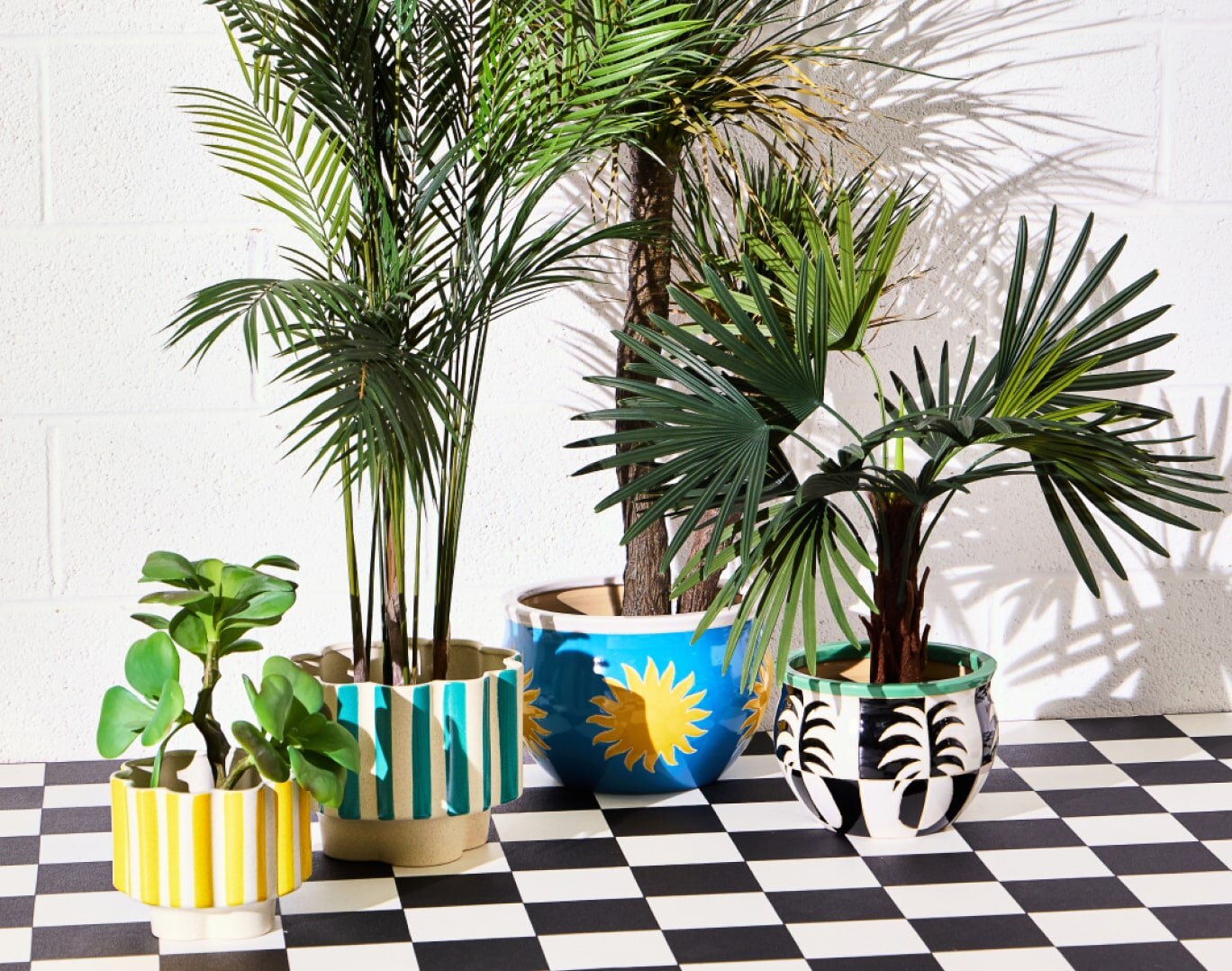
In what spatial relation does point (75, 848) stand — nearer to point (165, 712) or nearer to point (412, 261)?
point (165, 712)

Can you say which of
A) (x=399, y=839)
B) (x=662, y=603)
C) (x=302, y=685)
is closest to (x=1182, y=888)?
(x=662, y=603)

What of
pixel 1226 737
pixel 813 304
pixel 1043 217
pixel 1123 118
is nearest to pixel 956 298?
pixel 1043 217

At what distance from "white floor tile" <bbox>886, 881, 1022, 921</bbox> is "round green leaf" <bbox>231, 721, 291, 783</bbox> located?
88 centimetres

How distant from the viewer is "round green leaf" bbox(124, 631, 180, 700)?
7.06 ft

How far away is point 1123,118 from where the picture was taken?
3.09m

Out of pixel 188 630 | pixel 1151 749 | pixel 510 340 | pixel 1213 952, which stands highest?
pixel 510 340

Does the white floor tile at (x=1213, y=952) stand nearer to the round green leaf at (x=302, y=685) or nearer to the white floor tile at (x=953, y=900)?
the white floor tile at (x=953, y=900)

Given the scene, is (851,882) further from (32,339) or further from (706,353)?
(32,339)

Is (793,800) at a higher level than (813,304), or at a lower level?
lower

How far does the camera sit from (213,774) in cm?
225

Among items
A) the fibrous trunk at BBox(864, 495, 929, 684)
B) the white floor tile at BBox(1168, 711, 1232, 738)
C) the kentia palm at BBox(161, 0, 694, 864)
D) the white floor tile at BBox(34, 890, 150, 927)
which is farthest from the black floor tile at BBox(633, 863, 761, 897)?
the white floor tile at BBox(1168, 711, 1232, 738)

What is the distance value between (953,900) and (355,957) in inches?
33.0

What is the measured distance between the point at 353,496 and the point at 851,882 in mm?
1146

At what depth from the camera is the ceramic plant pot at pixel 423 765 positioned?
237 centimetres
